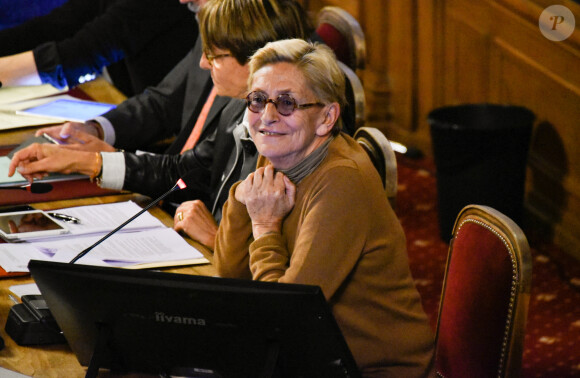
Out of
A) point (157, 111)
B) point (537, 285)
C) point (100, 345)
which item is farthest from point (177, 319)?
point (537, 285)

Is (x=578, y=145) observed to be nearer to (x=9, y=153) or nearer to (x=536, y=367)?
(x=536, y=367)

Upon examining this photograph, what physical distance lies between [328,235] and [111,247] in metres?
0.72

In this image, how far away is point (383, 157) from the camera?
212 cm

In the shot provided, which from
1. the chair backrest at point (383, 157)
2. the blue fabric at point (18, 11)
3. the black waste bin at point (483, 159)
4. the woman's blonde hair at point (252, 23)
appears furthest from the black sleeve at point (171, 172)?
the blue fabric at point (18, 11)

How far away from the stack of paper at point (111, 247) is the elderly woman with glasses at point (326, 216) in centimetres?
35

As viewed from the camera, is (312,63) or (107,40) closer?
(312,63)

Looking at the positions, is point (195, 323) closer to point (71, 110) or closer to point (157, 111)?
point (157, 111)

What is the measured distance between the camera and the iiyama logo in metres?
1.44

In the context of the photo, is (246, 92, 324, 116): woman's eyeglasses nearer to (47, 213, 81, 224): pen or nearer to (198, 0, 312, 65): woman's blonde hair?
(198, 0, 312, 65): woman's blonde hair

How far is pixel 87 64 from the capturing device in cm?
363

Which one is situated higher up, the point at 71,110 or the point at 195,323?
the point at 195,323

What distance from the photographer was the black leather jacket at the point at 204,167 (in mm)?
2527

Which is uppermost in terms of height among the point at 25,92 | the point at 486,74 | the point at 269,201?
the point at 269,201

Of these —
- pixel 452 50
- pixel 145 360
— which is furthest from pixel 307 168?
pixel 452 50
